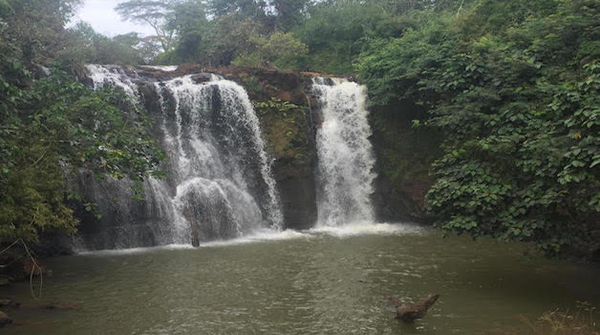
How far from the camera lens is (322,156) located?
18094mm

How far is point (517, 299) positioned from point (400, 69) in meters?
9.86

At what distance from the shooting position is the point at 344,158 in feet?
59.3

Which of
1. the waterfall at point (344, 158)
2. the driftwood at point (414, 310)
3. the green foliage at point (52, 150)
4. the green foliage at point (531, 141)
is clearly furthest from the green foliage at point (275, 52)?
the driftwood at point (414, 310)

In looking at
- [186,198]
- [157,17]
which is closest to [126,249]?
[186,198]

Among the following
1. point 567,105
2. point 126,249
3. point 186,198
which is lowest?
point 126,249

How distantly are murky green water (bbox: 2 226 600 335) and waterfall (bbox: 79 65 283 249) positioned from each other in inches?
80.5

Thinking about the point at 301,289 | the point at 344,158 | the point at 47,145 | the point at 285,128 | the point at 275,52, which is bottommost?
the point at 301,289

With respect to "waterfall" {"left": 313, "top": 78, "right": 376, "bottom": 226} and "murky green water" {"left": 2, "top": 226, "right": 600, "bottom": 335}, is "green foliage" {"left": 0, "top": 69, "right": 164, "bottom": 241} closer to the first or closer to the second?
"murky green water" {"left": 2, "top": 226, "right": 600, "bottom": 335}

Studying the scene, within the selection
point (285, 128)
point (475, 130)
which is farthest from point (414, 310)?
point (285, 128)

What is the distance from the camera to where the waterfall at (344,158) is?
17.6m

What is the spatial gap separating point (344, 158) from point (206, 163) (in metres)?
5.30

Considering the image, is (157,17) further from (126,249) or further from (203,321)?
(203,321)

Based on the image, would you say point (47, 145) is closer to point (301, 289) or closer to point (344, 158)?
point (301, 289)

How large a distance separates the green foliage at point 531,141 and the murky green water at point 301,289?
109cm
